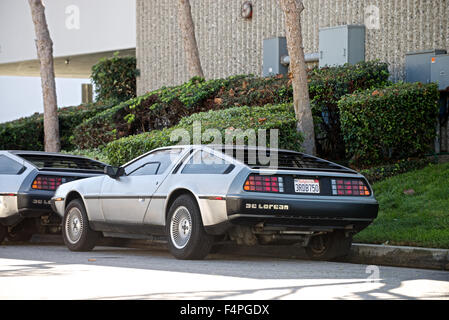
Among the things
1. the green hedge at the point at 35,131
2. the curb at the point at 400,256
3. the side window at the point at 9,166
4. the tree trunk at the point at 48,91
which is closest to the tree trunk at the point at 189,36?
the tree trunk at the point at 48,91

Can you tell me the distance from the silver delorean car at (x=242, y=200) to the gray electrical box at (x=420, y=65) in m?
7.91

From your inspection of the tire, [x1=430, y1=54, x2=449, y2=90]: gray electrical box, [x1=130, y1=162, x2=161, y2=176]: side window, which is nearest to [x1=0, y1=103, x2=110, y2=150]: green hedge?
[x1=430, y1=54, x2=449, y2=90]: gray electrical box

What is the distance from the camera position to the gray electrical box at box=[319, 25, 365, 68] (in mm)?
19172

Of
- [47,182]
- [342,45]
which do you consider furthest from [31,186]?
[342,45]

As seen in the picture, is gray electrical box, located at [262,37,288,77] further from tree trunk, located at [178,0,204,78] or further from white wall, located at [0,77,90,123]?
white wall, located at [0,77,90,123]

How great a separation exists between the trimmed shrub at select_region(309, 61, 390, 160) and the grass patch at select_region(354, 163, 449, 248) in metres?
2.34

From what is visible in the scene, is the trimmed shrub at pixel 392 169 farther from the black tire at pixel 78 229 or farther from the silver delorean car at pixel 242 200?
the black tire at pixel 78 229

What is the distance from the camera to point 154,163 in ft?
34.8

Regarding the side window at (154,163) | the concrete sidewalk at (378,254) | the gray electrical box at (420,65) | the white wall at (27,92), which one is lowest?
the concrete sidewalk at (378,254)

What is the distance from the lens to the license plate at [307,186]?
9242mm

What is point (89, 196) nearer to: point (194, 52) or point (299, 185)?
point (299, 185)

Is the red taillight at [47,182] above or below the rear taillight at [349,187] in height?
below

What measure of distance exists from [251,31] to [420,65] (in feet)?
21.3
